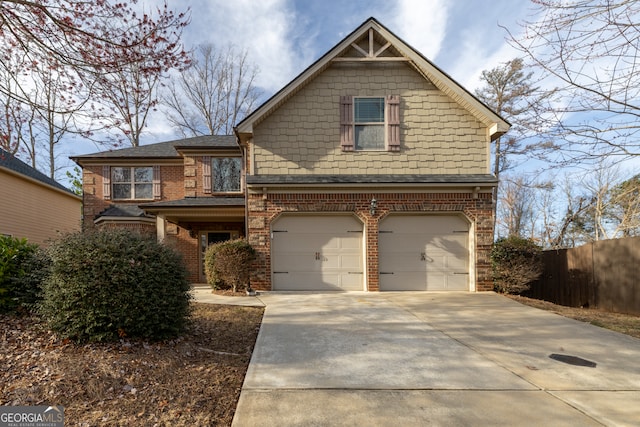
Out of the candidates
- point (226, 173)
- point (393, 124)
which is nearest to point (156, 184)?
point (226, 173)

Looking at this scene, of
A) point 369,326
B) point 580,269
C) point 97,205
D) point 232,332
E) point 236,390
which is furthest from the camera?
point 97,205

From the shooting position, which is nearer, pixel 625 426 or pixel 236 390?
Result: pixel 625 426

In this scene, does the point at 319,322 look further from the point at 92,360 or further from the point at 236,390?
the point at 92,360

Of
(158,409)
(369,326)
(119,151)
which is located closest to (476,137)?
(369,326)

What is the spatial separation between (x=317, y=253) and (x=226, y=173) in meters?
6.18

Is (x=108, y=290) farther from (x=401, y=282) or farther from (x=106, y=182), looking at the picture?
(x=106, y=182)

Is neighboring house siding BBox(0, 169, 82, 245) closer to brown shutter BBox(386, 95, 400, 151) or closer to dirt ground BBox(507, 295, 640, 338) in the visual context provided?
brown shutter BBox(386, 95, 400, 151)

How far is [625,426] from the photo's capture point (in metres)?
2.89

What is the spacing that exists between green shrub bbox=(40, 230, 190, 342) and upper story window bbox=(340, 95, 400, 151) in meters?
6.83

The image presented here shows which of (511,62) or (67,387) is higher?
(511,62)

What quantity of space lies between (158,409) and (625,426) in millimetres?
4119

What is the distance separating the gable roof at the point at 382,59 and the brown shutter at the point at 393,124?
1.32m

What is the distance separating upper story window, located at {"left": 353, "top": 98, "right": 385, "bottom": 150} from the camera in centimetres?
1017

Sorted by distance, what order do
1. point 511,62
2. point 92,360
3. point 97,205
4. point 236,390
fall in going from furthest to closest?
point 97,205 < point 511,62 < point 92,360 < point 236,390
